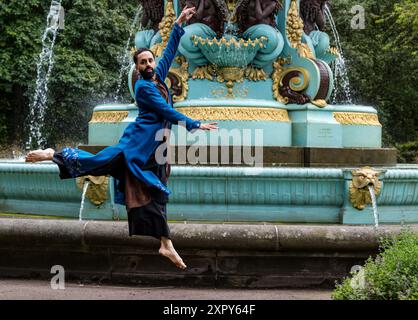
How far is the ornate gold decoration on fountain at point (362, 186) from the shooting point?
8.38 m

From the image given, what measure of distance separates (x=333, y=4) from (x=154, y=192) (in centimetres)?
2667

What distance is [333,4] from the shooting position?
31.4m

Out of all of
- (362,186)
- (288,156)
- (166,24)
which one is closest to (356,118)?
(288,156)

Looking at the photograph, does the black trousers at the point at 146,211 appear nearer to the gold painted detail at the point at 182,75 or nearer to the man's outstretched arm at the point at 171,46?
the man's outstretched arm at the point at 171,46

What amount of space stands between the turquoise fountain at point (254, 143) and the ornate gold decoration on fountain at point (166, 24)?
0.05ft

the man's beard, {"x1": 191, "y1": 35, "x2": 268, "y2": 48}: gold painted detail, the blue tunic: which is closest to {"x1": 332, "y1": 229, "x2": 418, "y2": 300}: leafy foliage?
the blue tunic

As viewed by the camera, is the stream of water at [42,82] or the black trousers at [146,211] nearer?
the black trousers at [146,211]

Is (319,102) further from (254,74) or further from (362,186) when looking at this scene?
(362,186)

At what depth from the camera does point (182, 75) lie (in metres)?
11.0

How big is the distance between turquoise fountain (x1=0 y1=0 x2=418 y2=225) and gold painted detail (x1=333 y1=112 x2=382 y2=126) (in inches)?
0.7

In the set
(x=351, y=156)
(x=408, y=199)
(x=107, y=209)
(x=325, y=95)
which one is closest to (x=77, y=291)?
(x=107, y=209)

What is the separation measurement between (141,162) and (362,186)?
127 inches

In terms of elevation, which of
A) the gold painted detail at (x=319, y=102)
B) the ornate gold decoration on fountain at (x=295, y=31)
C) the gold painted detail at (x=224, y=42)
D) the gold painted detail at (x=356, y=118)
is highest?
the ornate gold decoration on fountain at (x=295, y=31)

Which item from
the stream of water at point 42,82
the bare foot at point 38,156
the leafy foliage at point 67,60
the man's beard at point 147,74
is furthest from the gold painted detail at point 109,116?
the leafy foliage at point 67,60
